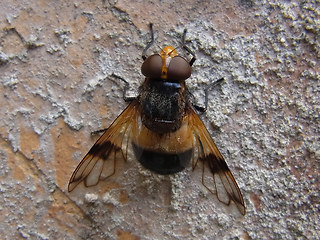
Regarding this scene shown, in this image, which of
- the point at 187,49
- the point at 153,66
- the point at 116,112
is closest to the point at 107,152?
the point at 116,112

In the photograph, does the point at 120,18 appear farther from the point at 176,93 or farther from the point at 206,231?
the point at 206,231

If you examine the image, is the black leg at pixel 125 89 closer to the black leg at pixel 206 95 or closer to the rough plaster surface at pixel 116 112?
the rough plaster surface at pixel 116 112

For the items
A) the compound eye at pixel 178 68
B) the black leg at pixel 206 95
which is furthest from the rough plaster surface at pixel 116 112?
the compound eye at pixel 178 68

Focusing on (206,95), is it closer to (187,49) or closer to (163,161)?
(187,49)


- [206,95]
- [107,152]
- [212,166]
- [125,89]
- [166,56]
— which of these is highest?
[166,56]

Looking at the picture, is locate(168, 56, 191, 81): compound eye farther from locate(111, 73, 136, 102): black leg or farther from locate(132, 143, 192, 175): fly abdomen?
locate(132, 143, 192, 175): fly abdomen

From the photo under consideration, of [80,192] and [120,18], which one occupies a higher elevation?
[120,18]

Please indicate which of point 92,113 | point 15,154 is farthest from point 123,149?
point 15,154
